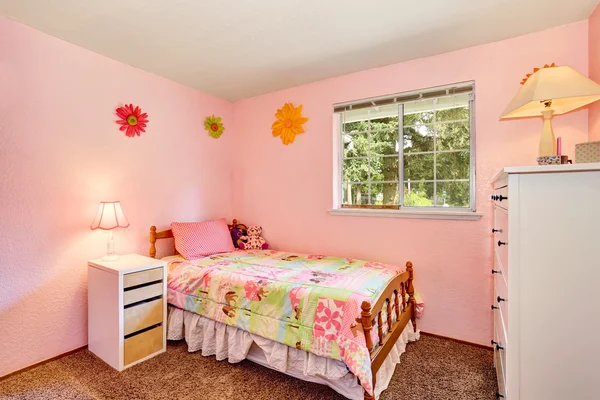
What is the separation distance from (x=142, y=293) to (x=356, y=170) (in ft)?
7.21

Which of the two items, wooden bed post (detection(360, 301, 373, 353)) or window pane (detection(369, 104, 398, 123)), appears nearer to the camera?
wooden bed post (detection(360, 301, 373, 353))

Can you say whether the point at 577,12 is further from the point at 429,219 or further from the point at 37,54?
the point at 37,54

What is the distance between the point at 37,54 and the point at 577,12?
3.76 meters

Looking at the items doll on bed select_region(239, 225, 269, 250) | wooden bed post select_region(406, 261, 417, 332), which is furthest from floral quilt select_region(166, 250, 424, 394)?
doll on bed select_region(239, 225, 269, 250)

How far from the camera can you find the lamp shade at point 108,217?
232cm

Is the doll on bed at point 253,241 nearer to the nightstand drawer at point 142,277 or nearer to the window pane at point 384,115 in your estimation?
the nightstand drawer at point 142,277

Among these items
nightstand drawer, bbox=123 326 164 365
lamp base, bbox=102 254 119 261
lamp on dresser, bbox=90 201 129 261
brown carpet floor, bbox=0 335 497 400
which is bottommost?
brown carpet floor, bbox=0 335 497 400

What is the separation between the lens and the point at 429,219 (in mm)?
2590

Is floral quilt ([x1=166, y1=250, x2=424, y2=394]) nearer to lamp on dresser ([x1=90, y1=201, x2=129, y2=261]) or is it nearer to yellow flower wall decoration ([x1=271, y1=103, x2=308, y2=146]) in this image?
lamp on dresser ([x1=90, y1=201, x2=129, y2=261])

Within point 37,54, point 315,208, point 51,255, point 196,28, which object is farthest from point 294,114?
point 51,255

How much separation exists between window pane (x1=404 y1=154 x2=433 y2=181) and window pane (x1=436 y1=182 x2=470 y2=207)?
146 millimetres

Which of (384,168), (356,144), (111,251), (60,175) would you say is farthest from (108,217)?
(384,168)

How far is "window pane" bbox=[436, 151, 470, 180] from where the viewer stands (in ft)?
8.34

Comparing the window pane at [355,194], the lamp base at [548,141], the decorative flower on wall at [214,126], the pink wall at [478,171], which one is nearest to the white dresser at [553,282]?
the lamp base at [548,141]
